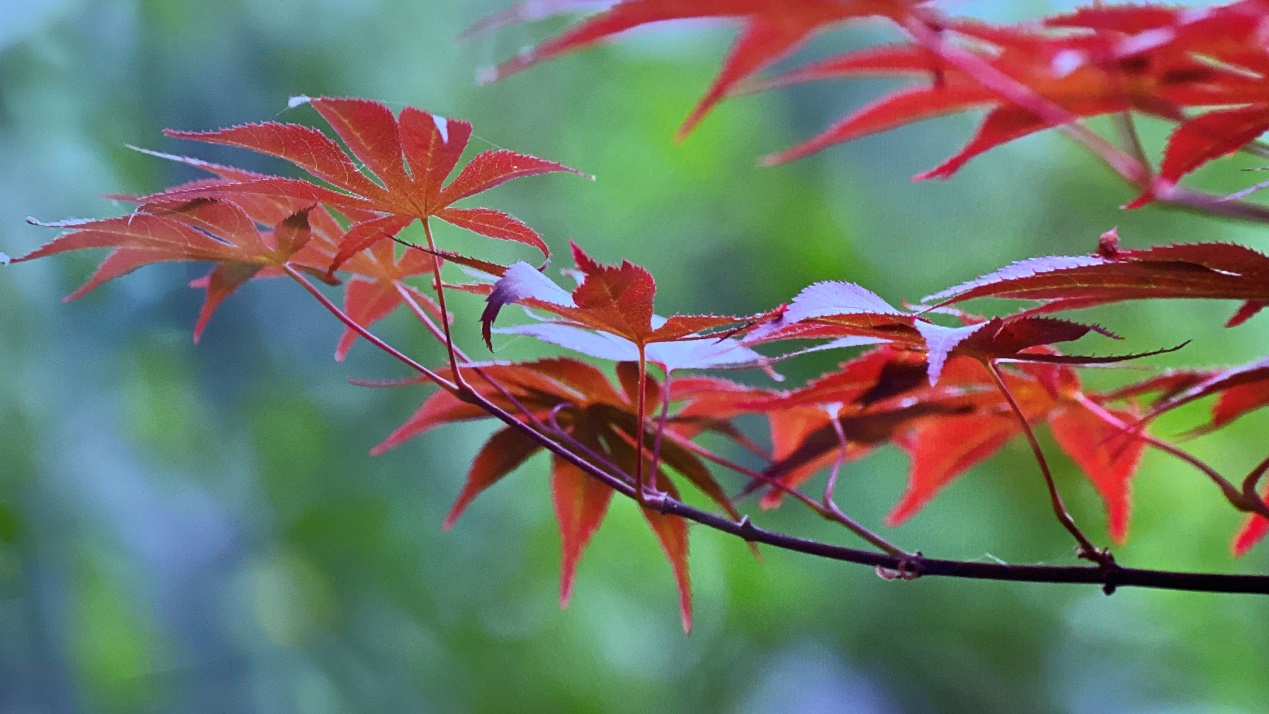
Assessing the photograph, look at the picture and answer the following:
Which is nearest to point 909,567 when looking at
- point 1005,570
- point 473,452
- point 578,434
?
point 1005,570

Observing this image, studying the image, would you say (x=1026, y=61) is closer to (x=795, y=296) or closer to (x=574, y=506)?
(x=795, y=296)

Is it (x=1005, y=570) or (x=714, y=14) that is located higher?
(x=714, y=14)

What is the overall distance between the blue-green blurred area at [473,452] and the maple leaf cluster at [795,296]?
0.74 metres

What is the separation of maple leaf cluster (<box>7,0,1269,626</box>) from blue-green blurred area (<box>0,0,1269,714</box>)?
0.74 m

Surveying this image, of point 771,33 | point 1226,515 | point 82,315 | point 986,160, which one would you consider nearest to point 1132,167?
point 771,33

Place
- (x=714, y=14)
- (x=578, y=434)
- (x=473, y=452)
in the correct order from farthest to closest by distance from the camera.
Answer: (x=473, y=452), (x=578, y=434), (x=714, y=14)

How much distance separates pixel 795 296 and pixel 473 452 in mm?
1051

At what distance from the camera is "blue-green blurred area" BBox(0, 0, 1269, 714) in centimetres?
100

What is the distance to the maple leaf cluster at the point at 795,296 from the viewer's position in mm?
219

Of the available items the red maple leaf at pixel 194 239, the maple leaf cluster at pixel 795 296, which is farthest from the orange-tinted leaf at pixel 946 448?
the red maple leaf at pixel 194 239

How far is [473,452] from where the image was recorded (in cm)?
124

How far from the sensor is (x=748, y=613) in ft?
4.14

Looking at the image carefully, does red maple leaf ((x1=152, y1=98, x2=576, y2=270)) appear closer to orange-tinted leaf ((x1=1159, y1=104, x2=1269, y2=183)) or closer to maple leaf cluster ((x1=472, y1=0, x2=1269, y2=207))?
maple leaf cluster ((x1=472, y1=0, x2=1269, y2=207))

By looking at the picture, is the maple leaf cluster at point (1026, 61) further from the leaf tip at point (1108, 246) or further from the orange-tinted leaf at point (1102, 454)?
the orange-tinted leaf at point (1102, 454)
